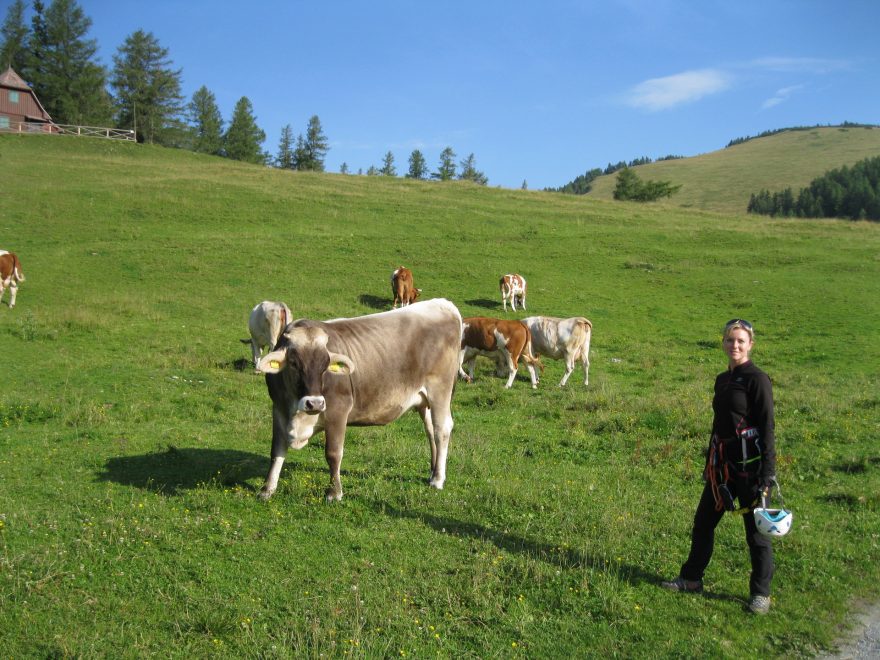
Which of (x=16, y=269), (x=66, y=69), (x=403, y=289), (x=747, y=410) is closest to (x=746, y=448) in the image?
(x=747, y=410)

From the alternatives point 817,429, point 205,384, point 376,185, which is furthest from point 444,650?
point 376,185

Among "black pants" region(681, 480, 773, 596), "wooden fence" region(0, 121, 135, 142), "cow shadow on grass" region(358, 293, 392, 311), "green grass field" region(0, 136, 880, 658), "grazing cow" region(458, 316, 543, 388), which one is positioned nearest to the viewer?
"green grass field" region(0, 136, 880, 658)

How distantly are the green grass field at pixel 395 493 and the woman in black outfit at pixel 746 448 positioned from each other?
0.51 metres

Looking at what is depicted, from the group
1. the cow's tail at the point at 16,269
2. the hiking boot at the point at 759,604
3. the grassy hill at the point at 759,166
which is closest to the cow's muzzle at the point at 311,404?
the hiking boot at the point at 759,604

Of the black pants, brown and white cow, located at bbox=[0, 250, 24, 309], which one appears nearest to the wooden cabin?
brown and white cow, located at bbox=[0, 250, 24, 309]

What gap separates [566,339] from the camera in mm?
17953

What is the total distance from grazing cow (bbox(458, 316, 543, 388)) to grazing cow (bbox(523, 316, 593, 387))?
0.68 metres

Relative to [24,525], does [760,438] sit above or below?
above

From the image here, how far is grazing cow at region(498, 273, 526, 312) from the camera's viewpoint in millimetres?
26328

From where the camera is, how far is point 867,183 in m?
99.9

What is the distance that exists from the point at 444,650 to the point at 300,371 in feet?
11.1

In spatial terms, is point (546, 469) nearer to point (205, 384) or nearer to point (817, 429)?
point (817, 429)

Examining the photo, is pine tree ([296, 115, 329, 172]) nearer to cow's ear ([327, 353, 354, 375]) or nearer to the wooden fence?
the wooden fence

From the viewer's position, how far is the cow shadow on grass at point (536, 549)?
21.1 ft
